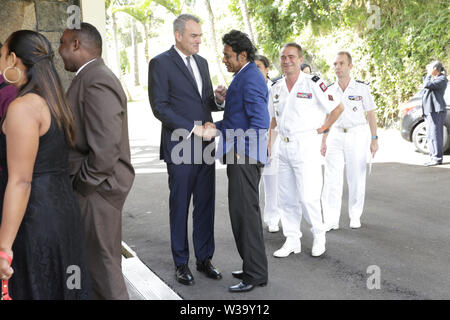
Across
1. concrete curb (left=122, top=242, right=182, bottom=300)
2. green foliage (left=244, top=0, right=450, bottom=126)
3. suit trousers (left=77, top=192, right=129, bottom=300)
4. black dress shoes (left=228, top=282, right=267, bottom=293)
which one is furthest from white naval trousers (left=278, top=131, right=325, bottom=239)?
green foliage (left=244, top=0, right=450, bottom=126)

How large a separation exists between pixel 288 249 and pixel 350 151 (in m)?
1.66

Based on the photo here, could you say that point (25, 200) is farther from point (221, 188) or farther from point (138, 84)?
point (138, 84)

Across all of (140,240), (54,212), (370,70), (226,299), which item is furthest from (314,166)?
(370,70)

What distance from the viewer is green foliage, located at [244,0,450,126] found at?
1298cm

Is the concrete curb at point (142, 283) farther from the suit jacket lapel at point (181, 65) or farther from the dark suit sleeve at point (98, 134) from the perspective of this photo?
the suit jacket lapel at point (181, 65)

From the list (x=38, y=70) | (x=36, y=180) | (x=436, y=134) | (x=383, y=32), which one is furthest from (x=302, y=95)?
(x=383, y=32)

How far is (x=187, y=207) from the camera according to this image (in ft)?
14.5

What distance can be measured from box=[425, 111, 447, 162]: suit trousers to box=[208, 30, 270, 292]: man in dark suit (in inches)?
267

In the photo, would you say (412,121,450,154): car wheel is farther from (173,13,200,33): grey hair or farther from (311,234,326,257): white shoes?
(173,13,200,33): grey hair

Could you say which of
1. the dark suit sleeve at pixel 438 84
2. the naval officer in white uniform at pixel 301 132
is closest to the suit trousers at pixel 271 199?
the naval officer in white uniform at pixel 301 132

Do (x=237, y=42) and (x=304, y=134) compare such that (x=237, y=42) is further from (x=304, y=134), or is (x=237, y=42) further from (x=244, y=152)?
(x=304, y=134)

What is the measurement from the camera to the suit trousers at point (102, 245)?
9.89ft

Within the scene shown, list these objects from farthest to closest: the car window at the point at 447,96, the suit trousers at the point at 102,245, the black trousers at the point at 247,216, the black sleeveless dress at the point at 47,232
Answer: the car window at the point at 447,96, the black trousers at the point at 247,216, the suit trousers at the point at 102,245, the black sleeveless dress at the point at 47,232

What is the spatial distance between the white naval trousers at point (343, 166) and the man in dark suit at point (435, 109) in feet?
14.4
